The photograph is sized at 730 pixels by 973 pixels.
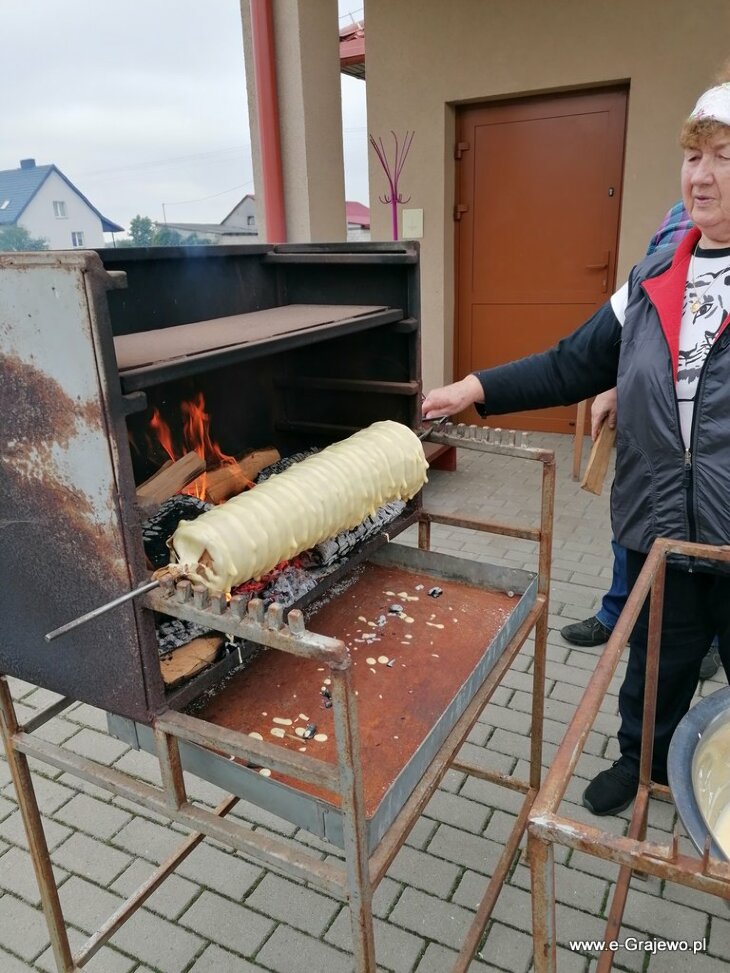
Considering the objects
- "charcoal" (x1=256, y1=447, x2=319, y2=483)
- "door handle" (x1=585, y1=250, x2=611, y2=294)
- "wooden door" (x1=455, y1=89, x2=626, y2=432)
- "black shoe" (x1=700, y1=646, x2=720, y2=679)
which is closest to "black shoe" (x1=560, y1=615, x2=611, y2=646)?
"black shoe" (x1=700, y1=646, x2=720, y2=679)

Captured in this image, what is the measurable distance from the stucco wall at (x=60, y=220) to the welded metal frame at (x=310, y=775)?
50.4 inches

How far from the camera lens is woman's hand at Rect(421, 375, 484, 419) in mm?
2207

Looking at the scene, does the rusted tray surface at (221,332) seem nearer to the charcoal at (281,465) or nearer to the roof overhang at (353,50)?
the charcoal at (281,465)

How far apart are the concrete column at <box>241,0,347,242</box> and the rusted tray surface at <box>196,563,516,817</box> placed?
3.14 m

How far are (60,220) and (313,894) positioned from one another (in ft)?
7.45

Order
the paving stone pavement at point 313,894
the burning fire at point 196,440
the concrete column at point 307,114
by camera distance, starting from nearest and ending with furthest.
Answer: the burning fire at point 196,440, the paving stone pavement at point 313,894, the concrete column at point 307,114

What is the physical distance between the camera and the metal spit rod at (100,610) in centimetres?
121

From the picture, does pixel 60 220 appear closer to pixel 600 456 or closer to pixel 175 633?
pixel 175 633

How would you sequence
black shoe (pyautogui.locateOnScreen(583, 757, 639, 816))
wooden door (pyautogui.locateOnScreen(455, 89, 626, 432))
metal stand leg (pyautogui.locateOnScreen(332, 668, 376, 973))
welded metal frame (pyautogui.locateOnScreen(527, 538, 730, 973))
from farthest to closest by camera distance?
wooden door (pyautogui.locateOnScreen(455, 89, 626, 432)) → black shoe (pyautogui.locateOnScreen(583, 757, 639, 816)) → metal stand leg (pyautogui.locateOnScreen(332, 668, 376, 973)) → welded metal frame (pyautogui.locateOnScreen(527, 538, 730, 973))

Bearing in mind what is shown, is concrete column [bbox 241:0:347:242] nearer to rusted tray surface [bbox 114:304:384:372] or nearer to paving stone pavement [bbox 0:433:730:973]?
rusted tray surface [bbox 114:304:384:372]

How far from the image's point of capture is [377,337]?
7.34ft

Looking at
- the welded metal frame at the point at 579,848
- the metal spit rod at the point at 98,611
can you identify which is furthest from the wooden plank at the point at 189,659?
the welded metal frame at the point at 579,848

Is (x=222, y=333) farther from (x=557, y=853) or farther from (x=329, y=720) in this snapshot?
(x=557, y=853)

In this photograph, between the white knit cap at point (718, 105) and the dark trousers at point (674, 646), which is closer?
the white knit cap at point (718, 105)
